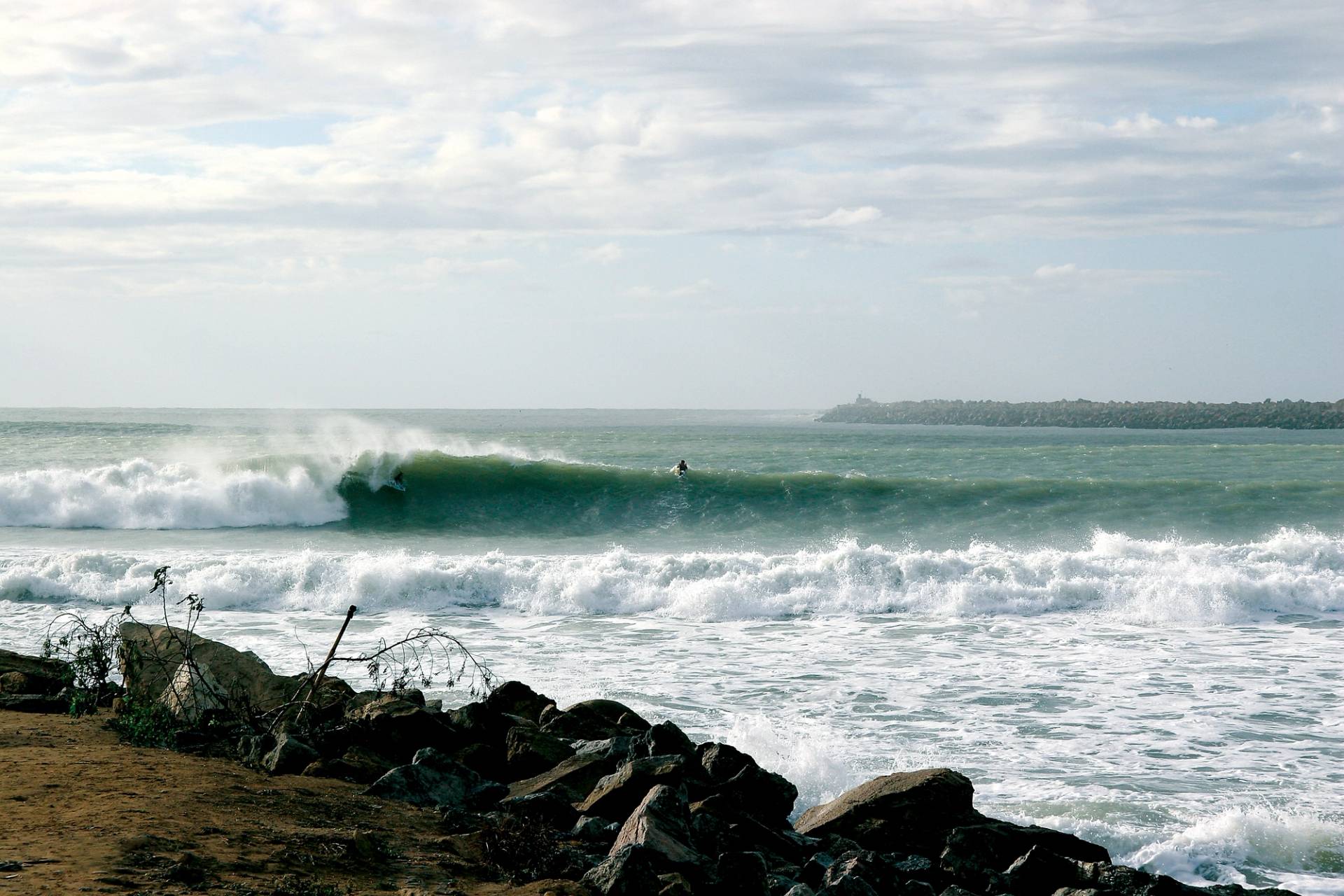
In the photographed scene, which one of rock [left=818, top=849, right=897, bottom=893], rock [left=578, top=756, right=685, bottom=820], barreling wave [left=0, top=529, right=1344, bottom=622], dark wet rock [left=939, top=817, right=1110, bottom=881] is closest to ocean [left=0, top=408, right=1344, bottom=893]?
barreling wave [left=0, top=529, right=1344, bottom=622]

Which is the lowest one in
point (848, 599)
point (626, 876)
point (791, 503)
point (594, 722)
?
point (848, 599)

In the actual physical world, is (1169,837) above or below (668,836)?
below

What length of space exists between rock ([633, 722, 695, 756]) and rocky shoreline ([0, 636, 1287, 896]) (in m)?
0.01

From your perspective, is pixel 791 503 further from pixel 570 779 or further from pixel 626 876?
pixel 626 876

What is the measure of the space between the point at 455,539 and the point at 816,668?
12.9 metres

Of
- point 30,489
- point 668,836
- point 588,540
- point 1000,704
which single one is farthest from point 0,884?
point 30,489

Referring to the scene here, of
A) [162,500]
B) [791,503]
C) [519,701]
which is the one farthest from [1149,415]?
[519,701]

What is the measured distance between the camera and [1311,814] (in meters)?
6.56

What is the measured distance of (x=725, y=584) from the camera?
1495 cm

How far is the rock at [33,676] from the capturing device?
24.3 ft

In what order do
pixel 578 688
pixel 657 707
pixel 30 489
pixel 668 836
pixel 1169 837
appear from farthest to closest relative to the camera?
pixel 30 489 < pixel 578 688 < pixel 657 707 < pixel 1169 837 < pixel 668 836

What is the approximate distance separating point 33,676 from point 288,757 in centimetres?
295

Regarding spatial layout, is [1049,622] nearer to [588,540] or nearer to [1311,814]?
[1311,814]

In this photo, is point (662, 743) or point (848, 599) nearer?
point (662, 743)
